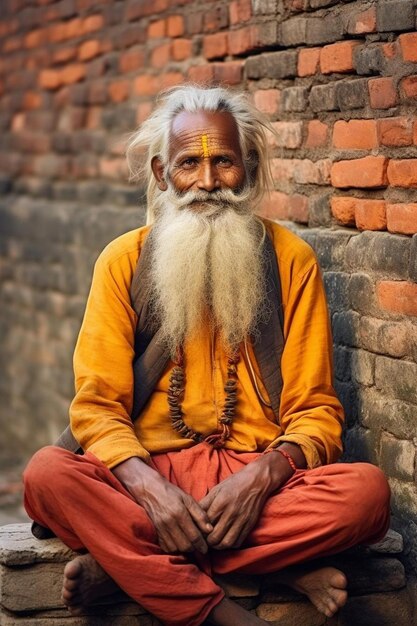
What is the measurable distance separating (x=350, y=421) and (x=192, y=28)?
2.46 meters

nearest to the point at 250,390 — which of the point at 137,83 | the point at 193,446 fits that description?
the point at 193,446

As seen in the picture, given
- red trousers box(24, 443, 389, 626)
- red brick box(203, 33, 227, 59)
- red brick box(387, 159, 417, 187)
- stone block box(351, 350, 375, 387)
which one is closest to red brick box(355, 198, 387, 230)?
red brick box(387, 159, 417, 187)

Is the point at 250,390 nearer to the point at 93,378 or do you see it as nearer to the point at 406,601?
the point at 93,378

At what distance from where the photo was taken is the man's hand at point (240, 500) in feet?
13.3

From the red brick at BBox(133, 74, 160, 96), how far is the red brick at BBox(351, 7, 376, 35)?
7.51 ft

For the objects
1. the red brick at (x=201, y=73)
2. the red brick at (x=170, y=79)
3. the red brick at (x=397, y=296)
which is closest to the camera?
the red brick at (x=397, y=296)

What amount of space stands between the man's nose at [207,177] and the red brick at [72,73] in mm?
3856

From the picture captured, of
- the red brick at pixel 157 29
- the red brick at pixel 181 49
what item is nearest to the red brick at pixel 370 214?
the red brick at pixel 181 49

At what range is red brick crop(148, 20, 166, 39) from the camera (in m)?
6.94

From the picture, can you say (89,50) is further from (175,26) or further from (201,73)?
(201,73)

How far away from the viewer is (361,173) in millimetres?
4895

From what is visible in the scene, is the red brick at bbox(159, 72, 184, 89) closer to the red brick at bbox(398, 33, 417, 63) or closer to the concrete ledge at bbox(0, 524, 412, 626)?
the red brick at bbox(398, 33, 417, 63)

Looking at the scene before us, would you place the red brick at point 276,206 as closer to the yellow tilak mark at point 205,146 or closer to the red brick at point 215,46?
the red brick at point 215,46

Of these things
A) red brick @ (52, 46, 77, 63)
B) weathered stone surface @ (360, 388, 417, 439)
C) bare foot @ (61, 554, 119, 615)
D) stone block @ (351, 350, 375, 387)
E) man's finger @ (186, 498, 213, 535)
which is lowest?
bare foot @ (61, 554, 119, 615)
